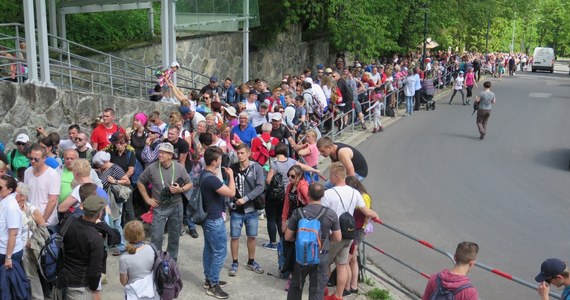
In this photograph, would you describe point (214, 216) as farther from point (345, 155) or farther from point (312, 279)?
point (345, 155)

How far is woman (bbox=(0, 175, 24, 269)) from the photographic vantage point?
6133 millimetres

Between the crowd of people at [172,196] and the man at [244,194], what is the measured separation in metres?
0.01

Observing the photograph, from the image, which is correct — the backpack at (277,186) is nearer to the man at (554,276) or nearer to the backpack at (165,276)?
the backpack at (165,276)

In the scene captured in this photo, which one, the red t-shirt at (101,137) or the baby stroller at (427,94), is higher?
the red t-shirt at (101,137)

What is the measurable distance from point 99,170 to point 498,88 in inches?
1127

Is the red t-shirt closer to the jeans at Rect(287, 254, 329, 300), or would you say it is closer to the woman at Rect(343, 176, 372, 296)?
the woman at Rect(343, 176, 372, 296)

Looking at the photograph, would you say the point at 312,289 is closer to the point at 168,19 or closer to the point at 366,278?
the point at 366,278

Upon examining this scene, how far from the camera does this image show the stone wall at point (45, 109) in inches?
409

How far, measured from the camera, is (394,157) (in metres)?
16.4

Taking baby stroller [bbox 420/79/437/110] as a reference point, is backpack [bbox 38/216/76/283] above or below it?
above

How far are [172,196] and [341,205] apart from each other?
2.04 metres

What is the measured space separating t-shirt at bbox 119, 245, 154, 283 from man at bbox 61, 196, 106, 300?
10.3 inches

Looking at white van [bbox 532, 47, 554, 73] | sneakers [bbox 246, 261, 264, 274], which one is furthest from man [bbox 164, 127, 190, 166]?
white van [bbox 532, 47, 554, 73]

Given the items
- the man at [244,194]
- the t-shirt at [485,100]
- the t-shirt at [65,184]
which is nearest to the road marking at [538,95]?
the t-shirt at [485,100]
